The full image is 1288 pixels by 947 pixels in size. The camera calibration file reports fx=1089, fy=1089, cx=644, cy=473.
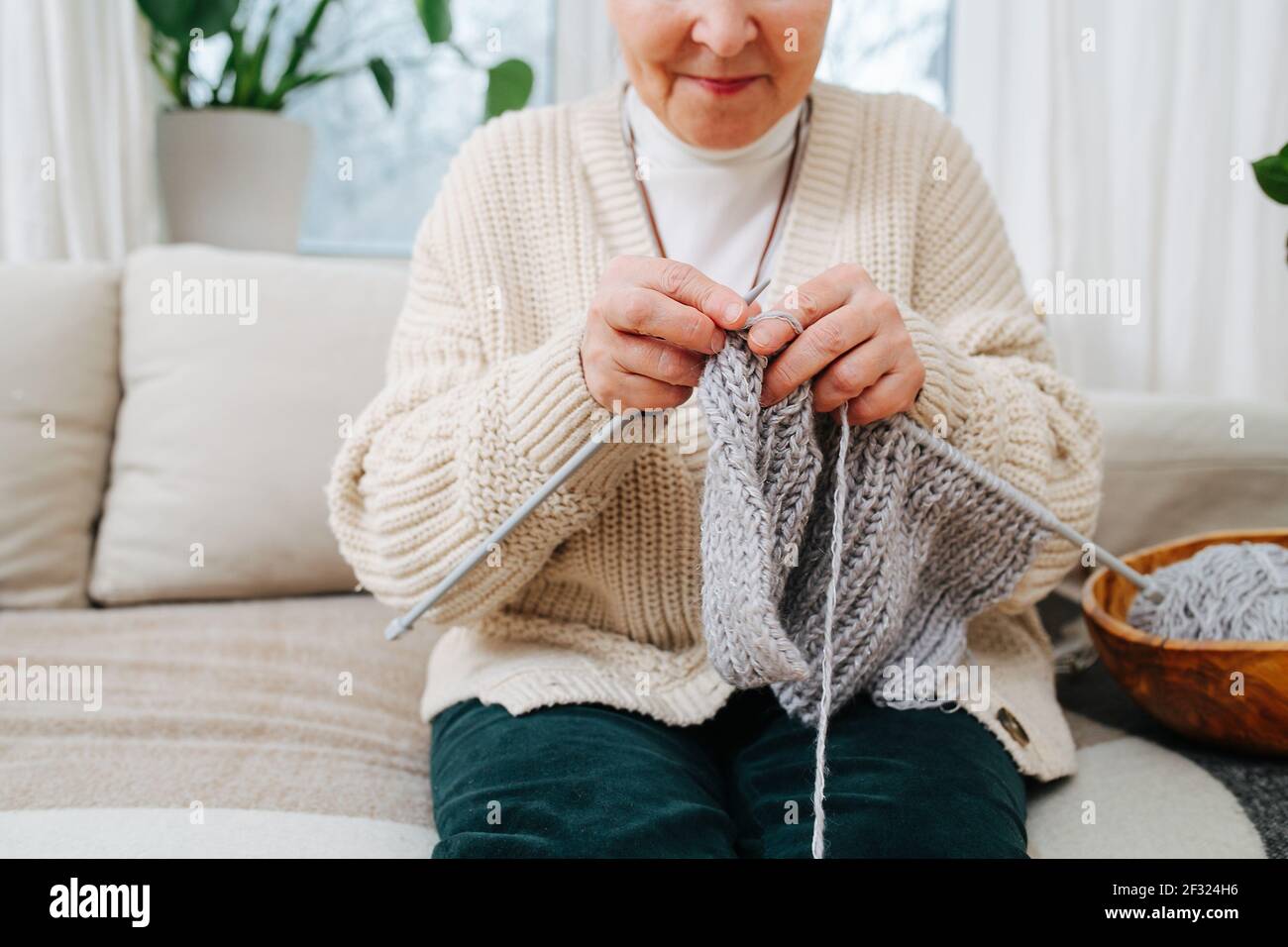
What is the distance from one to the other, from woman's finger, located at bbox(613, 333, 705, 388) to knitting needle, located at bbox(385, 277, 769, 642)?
0.05 meters

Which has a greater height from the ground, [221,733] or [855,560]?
[855,560]

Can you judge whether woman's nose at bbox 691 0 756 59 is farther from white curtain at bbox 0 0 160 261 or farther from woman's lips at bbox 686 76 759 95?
white curtain at bbox 0 0 160 261

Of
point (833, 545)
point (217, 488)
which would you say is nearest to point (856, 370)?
point (833, 545)

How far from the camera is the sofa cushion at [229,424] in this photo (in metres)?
1.34

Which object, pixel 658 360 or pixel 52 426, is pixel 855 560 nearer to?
pixel 658 360

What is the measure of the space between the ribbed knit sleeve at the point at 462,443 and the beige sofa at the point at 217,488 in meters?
0.22

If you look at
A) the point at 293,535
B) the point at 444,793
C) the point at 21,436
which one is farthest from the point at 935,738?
the point at 21,436

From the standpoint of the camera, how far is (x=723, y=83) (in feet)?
2.89

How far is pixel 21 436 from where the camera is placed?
1.32 meters

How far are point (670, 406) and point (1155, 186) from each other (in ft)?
4.79

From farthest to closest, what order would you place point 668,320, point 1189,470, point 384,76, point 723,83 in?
point 384,76
point 1189,470
point 723,83
point 668,320

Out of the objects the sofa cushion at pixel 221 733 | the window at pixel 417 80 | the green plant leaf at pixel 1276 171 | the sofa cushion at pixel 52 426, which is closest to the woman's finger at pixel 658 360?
the sofa cushion at pixel 221 733

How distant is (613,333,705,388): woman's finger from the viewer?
0.67 metres

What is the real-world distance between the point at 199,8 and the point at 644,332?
4.45 ft
